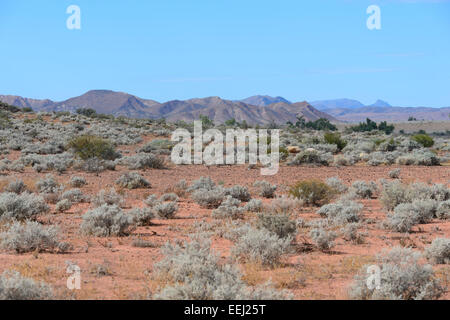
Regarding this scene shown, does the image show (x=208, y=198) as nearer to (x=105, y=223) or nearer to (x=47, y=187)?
(x=105, y=223)

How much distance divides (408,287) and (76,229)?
808 centimetres

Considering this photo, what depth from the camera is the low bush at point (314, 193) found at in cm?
1563

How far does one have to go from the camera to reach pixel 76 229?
11.7 meters

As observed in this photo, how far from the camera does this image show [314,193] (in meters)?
15.7

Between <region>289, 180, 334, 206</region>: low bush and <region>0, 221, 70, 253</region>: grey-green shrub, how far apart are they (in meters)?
8.46

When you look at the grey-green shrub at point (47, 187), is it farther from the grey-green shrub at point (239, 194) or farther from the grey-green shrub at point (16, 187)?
the grey-green shrub at point (239, 194)

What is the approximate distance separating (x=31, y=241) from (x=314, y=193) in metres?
9.29

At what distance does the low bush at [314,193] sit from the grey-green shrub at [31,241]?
27.8 ft

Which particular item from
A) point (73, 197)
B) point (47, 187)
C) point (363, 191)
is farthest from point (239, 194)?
point (47, 187)

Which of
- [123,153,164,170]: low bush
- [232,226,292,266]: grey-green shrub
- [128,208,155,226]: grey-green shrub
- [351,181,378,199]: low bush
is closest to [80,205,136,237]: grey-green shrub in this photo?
[128,208,155,226]: grey-green shrub

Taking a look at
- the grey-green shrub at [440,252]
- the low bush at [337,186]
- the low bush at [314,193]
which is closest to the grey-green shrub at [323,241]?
the grey-green shrub at [440,252]

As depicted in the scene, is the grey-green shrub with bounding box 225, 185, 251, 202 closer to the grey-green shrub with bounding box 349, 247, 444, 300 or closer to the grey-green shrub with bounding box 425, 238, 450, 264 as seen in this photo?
the grey-green shrub with bounding box 425, 238, 450, 264
